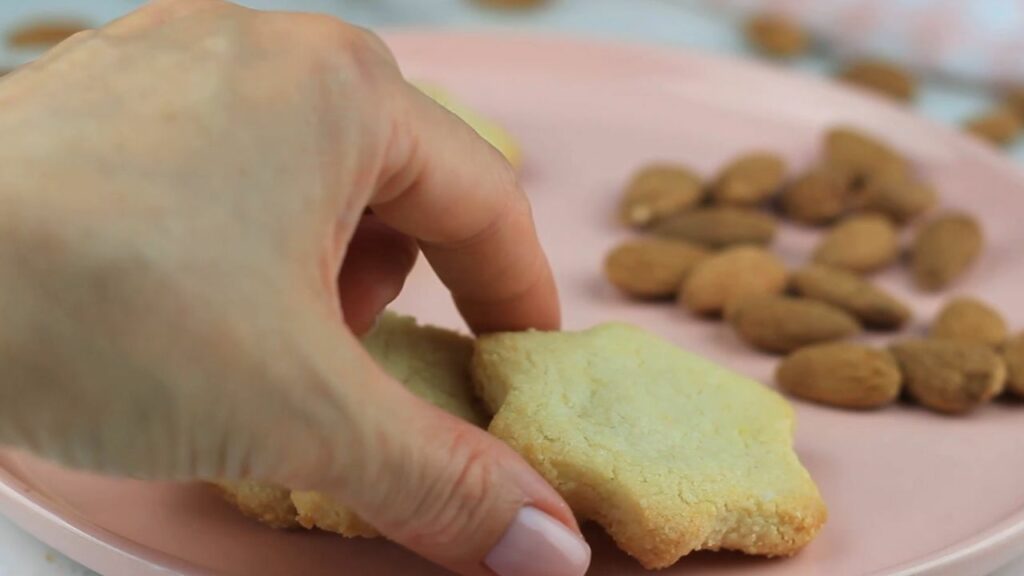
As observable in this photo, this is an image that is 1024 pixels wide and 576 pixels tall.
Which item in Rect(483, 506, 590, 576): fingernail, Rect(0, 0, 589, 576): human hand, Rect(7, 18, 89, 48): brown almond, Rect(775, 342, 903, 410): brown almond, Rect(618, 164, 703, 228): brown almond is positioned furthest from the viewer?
Rect(7, 18, 89, 48): brown almond

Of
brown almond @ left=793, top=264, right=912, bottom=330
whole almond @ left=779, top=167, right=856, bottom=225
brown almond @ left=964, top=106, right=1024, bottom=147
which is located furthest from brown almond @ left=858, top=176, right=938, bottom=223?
brown almond @ left=964, top=106, right=1024, bottom=147

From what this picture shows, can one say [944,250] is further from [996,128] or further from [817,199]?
[996,128]

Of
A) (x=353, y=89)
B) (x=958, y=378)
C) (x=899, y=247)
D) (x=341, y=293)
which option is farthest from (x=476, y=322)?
(x=899, y=247)

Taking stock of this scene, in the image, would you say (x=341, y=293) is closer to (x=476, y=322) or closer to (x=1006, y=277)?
(x=476, y=322)

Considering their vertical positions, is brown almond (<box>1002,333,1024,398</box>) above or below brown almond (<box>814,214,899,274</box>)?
above

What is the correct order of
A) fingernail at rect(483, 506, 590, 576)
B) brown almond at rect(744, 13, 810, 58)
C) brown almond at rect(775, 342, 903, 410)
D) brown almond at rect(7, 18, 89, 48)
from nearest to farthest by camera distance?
1. fingernail at rect(483, 506, 590, 576)
2. brown almond at rect(775, 342, 903, 410)
3. brown almond at rect(7, 18, 89, 48)
4. brown almond at rect(744, 13, 810, 58)

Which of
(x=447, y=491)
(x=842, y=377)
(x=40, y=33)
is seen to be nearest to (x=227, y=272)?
(x=447, y=491)

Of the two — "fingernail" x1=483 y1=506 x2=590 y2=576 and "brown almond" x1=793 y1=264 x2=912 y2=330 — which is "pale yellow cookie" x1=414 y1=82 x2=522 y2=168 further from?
"fingernail" x1=483 y1=506 x2=590 y2=576
